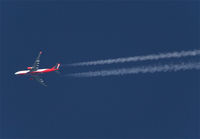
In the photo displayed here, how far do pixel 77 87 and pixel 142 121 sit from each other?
2179cm

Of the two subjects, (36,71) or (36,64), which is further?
(36,64)

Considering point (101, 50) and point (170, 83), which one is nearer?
point (170, 83)

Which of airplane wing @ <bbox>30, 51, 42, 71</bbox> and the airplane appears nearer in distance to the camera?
the airplane

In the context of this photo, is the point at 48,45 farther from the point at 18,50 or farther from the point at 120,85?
the point at 120,85

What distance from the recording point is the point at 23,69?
104 metres

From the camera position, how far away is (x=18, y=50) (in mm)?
107188

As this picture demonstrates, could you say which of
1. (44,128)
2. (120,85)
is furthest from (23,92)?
(120,85)

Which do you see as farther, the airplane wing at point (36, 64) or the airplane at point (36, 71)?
the airplane wing at point (36, 64)

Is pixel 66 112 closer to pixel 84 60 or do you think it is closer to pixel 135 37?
pixel 84 60

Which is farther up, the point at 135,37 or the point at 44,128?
the point at 135,37

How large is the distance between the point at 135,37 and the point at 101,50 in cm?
1125

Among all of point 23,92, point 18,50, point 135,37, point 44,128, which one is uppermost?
point 135,37

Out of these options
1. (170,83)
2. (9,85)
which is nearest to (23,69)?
(9,85)

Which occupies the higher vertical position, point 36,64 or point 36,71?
point 36,64
